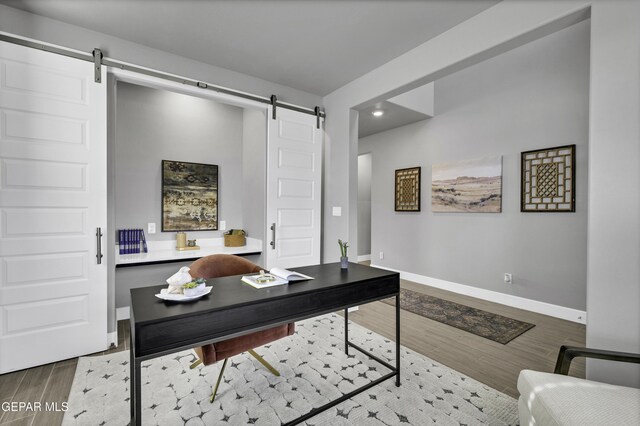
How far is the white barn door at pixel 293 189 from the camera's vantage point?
360 centimetres

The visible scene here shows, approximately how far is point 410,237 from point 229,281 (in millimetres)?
3968

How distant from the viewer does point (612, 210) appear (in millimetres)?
1763

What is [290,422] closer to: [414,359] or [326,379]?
[326,379]

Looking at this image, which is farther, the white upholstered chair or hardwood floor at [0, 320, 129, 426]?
hardwood floor at [0, 320, 129, 426]

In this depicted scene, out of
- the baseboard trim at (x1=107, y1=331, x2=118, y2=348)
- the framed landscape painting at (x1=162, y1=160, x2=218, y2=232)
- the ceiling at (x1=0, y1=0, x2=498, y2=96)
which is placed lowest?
the baseboard trim at (x1=107, y1=331, x2=118, y2=348)

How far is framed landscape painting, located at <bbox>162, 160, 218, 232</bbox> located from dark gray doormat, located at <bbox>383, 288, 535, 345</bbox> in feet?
9.01

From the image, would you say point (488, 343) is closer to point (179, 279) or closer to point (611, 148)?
point (611, 148)

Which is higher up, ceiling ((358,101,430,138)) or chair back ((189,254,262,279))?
ceiling ((358,101,430,138))

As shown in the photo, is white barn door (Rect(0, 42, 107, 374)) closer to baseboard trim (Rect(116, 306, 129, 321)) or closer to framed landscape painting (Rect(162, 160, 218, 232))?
baseboard trim (Rect(116, 306, 129, 321))

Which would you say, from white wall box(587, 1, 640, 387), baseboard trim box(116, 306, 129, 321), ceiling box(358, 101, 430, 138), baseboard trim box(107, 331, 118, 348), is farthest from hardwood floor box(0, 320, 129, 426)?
ceiling box(358, 101, 430, 138)

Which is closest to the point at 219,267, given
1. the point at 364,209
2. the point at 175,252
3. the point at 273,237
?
the point at 273,237

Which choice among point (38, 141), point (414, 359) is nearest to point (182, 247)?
point (38, 141)

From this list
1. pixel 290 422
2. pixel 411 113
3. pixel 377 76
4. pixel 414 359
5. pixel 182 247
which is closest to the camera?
pixel 290 422

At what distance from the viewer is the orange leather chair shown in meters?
1.84
